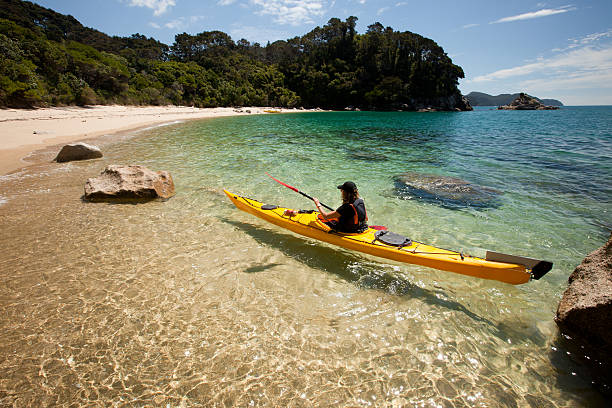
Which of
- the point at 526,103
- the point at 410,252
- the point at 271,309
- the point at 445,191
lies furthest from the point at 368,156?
the point at 526,103

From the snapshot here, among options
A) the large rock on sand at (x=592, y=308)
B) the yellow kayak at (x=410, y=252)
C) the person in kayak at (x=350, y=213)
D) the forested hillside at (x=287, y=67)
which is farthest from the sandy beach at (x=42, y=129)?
the forested hillside at (x=287, y=67)

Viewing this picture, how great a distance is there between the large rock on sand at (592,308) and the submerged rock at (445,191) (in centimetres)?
446

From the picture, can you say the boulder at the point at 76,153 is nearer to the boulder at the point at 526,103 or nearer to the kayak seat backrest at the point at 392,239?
the kayak seat backrest at the point at 392,239

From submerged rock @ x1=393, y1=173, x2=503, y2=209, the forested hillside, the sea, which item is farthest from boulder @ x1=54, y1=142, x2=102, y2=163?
the forested hillside

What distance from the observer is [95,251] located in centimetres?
521

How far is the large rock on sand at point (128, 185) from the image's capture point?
760 cm

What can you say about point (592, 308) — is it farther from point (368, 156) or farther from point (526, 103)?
point (526, 103)

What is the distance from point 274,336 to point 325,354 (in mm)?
702

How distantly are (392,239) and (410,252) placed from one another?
0.43 metres

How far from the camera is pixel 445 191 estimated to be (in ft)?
29.6

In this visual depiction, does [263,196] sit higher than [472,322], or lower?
higher

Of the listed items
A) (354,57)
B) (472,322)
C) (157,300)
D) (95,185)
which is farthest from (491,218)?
(354,57)

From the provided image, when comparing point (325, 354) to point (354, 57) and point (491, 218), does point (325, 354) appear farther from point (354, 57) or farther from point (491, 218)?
point (354, 57)

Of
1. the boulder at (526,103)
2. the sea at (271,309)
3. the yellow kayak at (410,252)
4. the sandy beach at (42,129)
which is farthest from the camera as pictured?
the boulder at (526,103)
